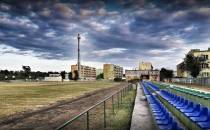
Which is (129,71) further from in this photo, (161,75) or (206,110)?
(206,110)

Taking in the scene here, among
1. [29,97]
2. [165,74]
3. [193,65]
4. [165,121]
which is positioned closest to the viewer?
[165,121]

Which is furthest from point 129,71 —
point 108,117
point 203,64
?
point 108,117

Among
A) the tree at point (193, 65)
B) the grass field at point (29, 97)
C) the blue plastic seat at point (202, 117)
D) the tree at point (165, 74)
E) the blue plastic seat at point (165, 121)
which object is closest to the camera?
the blue plastic seat at point (202, 117)

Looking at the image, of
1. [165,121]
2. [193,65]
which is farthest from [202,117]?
[193,65]

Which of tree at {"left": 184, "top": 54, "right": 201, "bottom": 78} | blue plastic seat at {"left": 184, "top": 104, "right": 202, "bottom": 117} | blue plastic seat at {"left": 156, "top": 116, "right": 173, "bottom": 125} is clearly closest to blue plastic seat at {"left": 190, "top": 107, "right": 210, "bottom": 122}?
blue plastic seat at {"left": 184, "top": 104, "right": 202, "bottom": 117}

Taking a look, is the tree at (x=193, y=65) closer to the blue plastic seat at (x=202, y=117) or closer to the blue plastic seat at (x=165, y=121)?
the blue plastic seat at (x=165, y=121)

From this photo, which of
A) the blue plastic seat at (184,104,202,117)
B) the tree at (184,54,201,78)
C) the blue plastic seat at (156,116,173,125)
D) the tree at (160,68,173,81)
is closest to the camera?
the blue plastic seat at (184,104,202,117)

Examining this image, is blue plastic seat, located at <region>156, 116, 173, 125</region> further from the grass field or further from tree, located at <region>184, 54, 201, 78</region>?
tree, located at <region>184, 54, 201, 78</region>

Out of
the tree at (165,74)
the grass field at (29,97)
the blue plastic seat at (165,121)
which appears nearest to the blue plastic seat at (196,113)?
the blue plastic seat at (165,121)

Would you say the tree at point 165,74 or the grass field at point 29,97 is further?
the tree at point 165,74

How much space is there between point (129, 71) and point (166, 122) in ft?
576

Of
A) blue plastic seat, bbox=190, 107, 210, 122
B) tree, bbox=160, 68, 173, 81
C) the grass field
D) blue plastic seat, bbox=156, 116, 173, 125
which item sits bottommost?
the grass field

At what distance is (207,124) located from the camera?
8.42 meters

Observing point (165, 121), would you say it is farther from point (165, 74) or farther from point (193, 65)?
point (165, 74)
